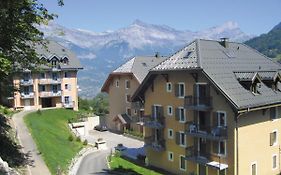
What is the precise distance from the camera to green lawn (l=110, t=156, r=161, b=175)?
40775 millimetres

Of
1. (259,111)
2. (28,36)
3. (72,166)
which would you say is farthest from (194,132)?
(28,36)

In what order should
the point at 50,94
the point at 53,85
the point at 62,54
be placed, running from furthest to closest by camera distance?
1. the point at 62,54
2. the point at 53,85
3. the point at 50,94

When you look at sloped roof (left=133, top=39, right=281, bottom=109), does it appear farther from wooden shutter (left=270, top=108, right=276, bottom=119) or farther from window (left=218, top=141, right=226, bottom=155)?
window (left=218, top=141, right=226, bottom=155)

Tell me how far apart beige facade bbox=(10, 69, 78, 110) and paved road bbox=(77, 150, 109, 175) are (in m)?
25.8

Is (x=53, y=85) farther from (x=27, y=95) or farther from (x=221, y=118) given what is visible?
(x=221, y=118)

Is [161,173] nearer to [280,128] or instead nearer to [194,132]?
[194,132]

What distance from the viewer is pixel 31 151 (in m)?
36.5

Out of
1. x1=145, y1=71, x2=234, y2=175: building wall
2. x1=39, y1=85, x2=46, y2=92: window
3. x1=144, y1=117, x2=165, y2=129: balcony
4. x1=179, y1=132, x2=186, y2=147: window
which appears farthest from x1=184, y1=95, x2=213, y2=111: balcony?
x1=39, y1=85, x2=46, y2=92: window

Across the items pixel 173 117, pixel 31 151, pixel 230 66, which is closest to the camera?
pixel 31 151

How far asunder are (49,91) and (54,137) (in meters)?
26.1

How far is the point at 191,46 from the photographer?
40531 millimetres

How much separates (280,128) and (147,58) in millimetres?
35252

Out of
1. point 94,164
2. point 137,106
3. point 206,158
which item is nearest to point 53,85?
point 137,106

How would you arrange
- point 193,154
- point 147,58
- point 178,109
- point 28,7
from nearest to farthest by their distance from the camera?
point 28,7 → point 193,154 → point 178,109 → point 147,58
